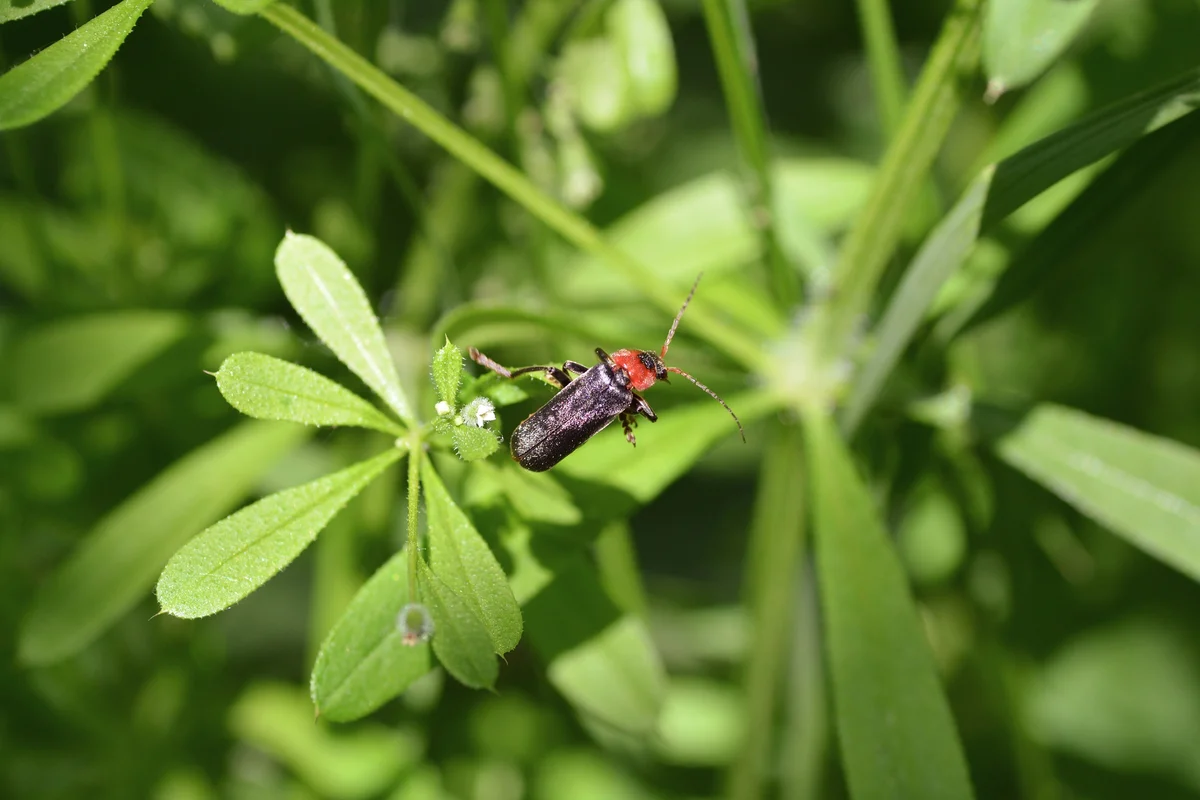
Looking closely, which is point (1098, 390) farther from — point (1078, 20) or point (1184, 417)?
point (1078, 20)

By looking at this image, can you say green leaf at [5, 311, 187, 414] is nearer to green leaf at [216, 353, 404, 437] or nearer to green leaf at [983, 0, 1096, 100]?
green leaf at [216, 353, 404, 437]

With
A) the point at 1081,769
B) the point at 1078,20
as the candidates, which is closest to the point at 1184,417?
the point at 1081,769

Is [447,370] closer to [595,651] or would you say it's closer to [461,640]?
[461,640]

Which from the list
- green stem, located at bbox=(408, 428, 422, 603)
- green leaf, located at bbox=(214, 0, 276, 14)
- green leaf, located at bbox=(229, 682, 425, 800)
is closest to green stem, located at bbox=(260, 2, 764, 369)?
green leaf, located at bbox=(214, 0, 276, 14)

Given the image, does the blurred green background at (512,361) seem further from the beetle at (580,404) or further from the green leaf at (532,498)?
the green leaf at (532,498)

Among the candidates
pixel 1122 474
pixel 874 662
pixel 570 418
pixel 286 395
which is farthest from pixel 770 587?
pixel 286 395

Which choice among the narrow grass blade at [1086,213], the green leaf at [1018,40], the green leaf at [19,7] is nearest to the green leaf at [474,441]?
the green leaf at [19,7]
